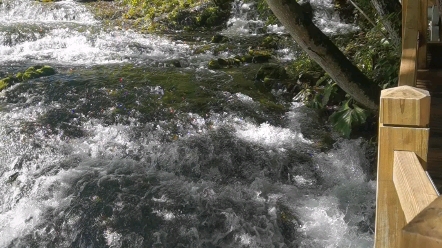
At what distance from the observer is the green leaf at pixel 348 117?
5668 mm

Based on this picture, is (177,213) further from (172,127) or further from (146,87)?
(146,87)

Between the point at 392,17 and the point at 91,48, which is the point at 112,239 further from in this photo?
the point at 91,48

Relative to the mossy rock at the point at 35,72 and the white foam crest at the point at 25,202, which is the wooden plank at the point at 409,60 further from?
the mossy rock at the point at 35,72

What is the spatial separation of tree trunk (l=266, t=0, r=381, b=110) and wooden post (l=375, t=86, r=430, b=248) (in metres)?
3.29

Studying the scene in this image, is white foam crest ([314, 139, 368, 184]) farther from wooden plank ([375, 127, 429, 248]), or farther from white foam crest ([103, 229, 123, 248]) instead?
wooden plank ([375, 127, 429, 248])

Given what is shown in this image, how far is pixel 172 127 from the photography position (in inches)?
275

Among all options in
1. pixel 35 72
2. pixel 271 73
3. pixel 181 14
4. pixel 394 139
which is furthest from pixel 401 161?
pixel 181 14

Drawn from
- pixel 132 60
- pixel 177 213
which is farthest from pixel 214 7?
pixel 177 213

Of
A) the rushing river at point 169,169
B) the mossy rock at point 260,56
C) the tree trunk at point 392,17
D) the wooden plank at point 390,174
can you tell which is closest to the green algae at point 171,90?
the rushing river at point 169,169

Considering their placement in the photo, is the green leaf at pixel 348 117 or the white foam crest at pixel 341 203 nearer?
the white foam crest at pixel 341 203

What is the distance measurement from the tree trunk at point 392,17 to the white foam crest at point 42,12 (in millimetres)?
11231

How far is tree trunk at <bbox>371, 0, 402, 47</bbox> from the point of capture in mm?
5820

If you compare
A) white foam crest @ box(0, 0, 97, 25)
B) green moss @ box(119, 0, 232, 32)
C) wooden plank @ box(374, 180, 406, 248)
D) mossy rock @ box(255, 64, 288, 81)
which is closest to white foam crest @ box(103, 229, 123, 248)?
wooden plank @ box(374, 180, 406, 248)

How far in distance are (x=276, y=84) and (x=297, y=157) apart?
2735 mm
